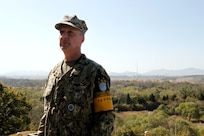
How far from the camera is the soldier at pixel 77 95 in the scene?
191 cm

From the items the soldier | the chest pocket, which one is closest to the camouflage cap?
the soldier

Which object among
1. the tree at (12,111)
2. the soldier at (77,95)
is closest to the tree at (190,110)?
the tree at (12,111)

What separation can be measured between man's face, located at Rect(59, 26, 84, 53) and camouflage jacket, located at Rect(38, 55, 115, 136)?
110 mm

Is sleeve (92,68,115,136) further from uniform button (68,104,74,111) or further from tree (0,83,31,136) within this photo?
tree (0,83,31,136)

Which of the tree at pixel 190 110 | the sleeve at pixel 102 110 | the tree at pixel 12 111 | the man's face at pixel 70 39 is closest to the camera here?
the sleeve at pixel 102 110

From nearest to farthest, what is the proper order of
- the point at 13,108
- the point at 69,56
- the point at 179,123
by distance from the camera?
the point at 69,56
the point at 13,108
the point at 179,123

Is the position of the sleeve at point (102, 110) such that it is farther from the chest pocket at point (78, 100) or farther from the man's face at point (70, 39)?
the man's face at point (70, 39)

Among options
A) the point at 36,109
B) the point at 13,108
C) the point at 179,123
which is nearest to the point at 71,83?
the point at 13,108

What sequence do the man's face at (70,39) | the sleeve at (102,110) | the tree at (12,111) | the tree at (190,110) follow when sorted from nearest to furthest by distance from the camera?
the sleeve at (102,110) < the man's face at (70,39) < the tree at (12,111) < the tree at (190,110)

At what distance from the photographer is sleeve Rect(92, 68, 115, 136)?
1.88 metres

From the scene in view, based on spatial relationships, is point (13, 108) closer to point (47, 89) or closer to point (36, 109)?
point (36, 109)

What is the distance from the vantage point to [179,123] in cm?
3881

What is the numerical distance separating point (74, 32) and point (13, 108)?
1970 centimetres

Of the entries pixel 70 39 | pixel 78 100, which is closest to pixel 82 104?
pixel 78 100
